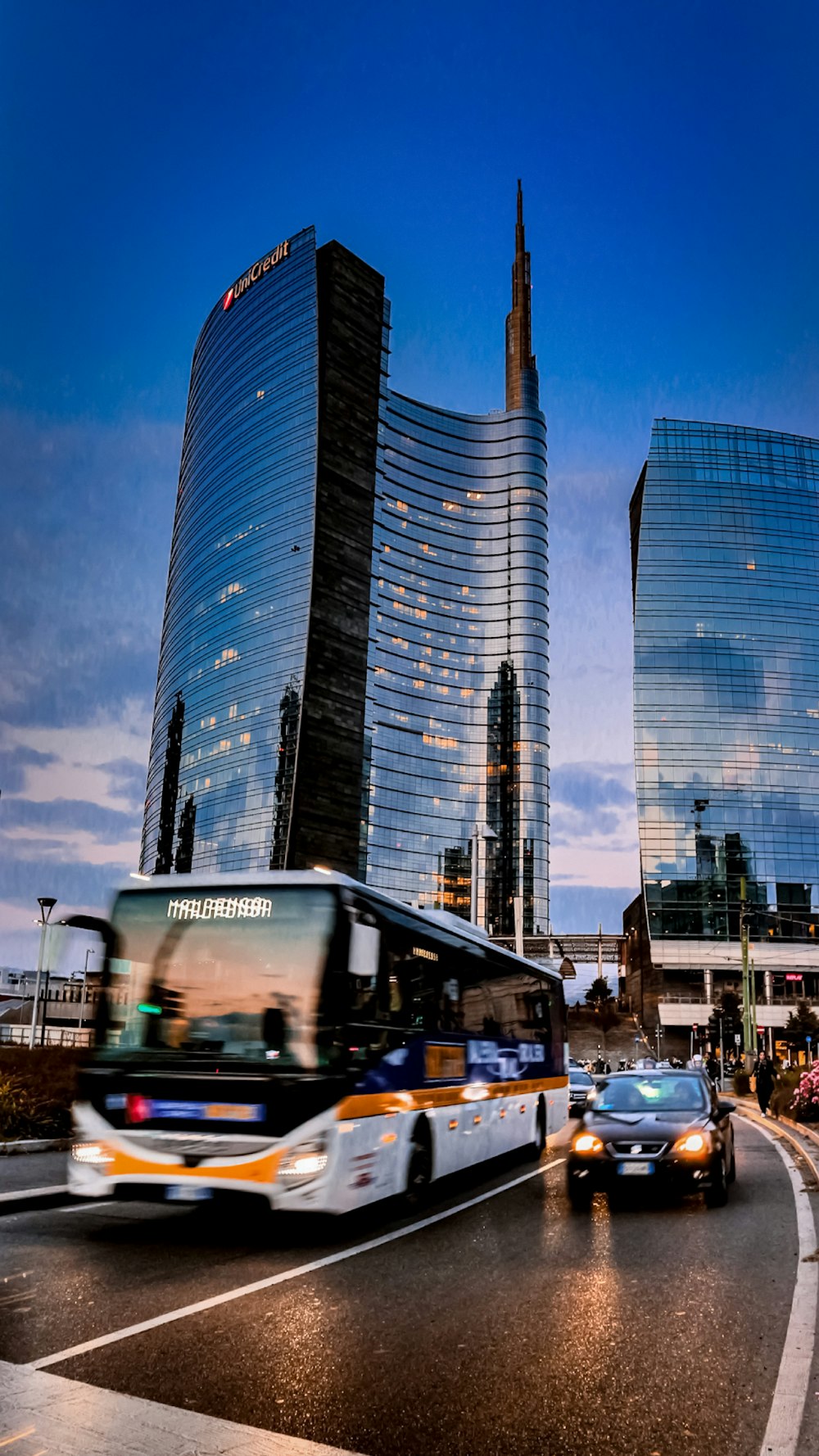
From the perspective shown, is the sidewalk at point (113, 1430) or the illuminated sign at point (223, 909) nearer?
the sidewalk at point (113, 1430)

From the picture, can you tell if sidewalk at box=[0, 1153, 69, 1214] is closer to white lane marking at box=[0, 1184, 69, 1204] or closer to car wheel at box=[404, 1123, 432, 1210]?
white lane marking at box=[0, 1184, 69, 1204]

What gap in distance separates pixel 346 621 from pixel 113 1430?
157m

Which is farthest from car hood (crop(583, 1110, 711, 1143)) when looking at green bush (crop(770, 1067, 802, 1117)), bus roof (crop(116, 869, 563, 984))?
green bush (crop(770, 1067, 802, 1117))

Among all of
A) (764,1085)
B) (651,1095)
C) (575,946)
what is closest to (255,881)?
(651,1095)

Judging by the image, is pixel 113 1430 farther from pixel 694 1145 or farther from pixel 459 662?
pixel 459 662

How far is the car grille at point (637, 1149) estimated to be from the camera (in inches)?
438

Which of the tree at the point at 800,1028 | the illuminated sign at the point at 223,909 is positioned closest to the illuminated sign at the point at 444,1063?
the illuminated sign at the point at 223,909

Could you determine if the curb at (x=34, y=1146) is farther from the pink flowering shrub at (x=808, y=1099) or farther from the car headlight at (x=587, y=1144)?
the pink flowering shrub at (x=808, y=1099)

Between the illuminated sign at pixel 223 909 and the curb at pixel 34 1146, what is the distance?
258 inches

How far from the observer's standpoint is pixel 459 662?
177 m

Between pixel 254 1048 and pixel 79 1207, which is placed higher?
pixel 254 1048

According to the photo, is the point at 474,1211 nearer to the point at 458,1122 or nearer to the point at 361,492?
the point at 458,1122

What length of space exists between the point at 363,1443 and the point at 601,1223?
22.9 feet

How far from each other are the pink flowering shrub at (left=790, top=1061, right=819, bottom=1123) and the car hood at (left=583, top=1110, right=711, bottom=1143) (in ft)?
34.4
